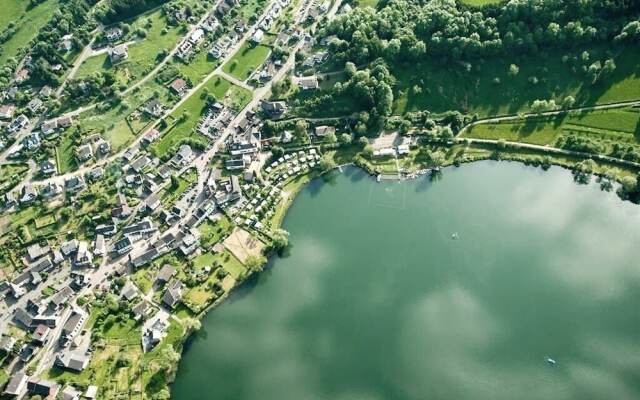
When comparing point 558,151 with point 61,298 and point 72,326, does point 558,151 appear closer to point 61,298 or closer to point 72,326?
point 72,326

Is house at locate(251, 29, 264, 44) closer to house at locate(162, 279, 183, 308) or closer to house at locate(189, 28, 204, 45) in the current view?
house at locate(189, 28, 204, 45)

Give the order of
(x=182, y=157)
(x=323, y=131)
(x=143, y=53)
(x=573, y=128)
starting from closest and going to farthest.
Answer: (x=573, y=128) < (x=182, y=157) < (x=323, y=131) < (x=143, y=53)

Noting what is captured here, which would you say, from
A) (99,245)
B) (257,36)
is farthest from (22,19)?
(99,245)

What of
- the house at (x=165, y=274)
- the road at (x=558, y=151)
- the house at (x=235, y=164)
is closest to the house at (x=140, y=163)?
the house at (x=235, y=164)

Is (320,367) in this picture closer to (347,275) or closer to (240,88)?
(347,275)

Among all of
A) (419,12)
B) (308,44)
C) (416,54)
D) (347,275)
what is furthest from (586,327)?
(308,44)

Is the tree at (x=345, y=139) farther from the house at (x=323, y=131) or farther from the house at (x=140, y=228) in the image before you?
the house at (x=140, y=228)
